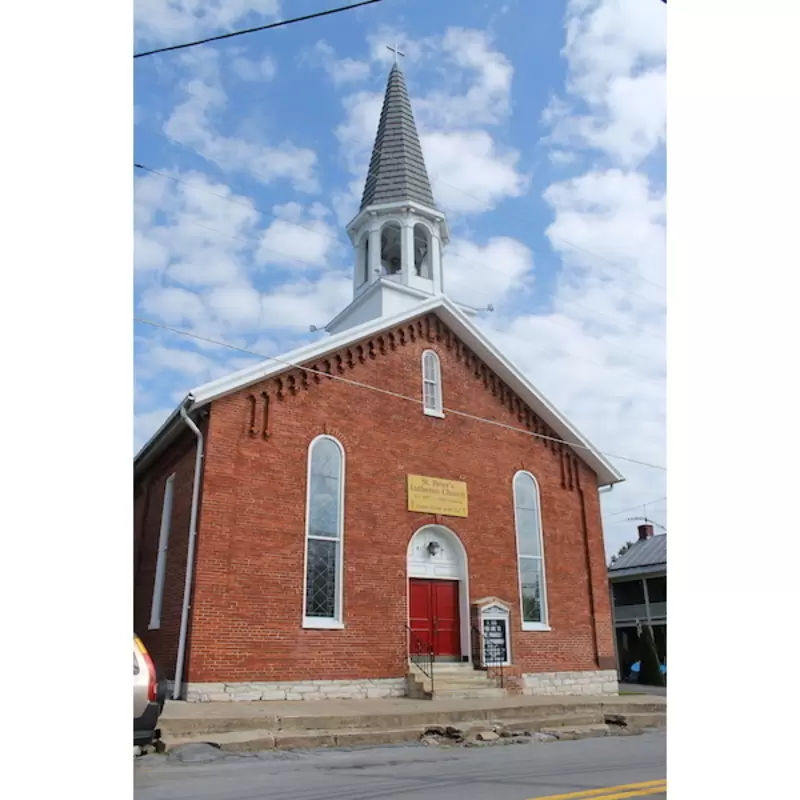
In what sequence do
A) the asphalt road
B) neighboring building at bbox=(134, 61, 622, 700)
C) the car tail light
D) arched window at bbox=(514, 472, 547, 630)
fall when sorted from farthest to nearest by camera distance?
1. arched window at bbox=(514, 472, 547, 630)
2. neighboring building at bbox=(134, 61, 622, 700)
3. the car tail light
4. the asphalt road

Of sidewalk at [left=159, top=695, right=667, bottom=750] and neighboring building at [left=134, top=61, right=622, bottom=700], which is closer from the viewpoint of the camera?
sidewalk at [left=159, top=695, right=667, bottom=750]

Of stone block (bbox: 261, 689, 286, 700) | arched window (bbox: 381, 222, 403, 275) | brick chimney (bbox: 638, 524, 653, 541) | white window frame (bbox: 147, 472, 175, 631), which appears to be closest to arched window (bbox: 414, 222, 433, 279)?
arched window (bbox: 381, 222, 403, 275)

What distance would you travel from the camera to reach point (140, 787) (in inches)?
251

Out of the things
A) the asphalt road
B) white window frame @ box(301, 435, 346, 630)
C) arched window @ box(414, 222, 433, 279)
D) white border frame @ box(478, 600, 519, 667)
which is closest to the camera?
the asphalt road

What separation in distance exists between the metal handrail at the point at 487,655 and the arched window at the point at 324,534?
134 inches

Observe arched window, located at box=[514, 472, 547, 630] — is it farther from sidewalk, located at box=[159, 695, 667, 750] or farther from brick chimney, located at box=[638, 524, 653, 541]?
brick chimney, located at box=[638, 524, 653, 541]

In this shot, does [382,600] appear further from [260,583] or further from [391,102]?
[391,102]

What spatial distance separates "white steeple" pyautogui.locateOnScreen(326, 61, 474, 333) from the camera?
63.8ft

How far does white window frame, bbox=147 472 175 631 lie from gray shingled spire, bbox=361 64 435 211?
957cm

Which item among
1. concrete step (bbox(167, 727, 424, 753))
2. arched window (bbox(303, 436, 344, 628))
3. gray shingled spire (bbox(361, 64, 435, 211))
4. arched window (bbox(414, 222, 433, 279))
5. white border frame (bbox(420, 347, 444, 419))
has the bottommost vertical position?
concrete step (bbox(167, 727, 424, 753))

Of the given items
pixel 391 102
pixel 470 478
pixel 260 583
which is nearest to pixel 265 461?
pixel 260 583

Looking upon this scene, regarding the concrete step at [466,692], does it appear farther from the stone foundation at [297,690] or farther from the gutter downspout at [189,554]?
the gutter downspout at [189,554]

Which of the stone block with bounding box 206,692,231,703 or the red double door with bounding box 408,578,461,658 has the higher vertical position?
the red double door with bounding box 408,578,461,658

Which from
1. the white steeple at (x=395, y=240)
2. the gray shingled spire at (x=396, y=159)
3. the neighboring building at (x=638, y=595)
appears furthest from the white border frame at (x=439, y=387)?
the neighboring building at (x=638, y=595)
